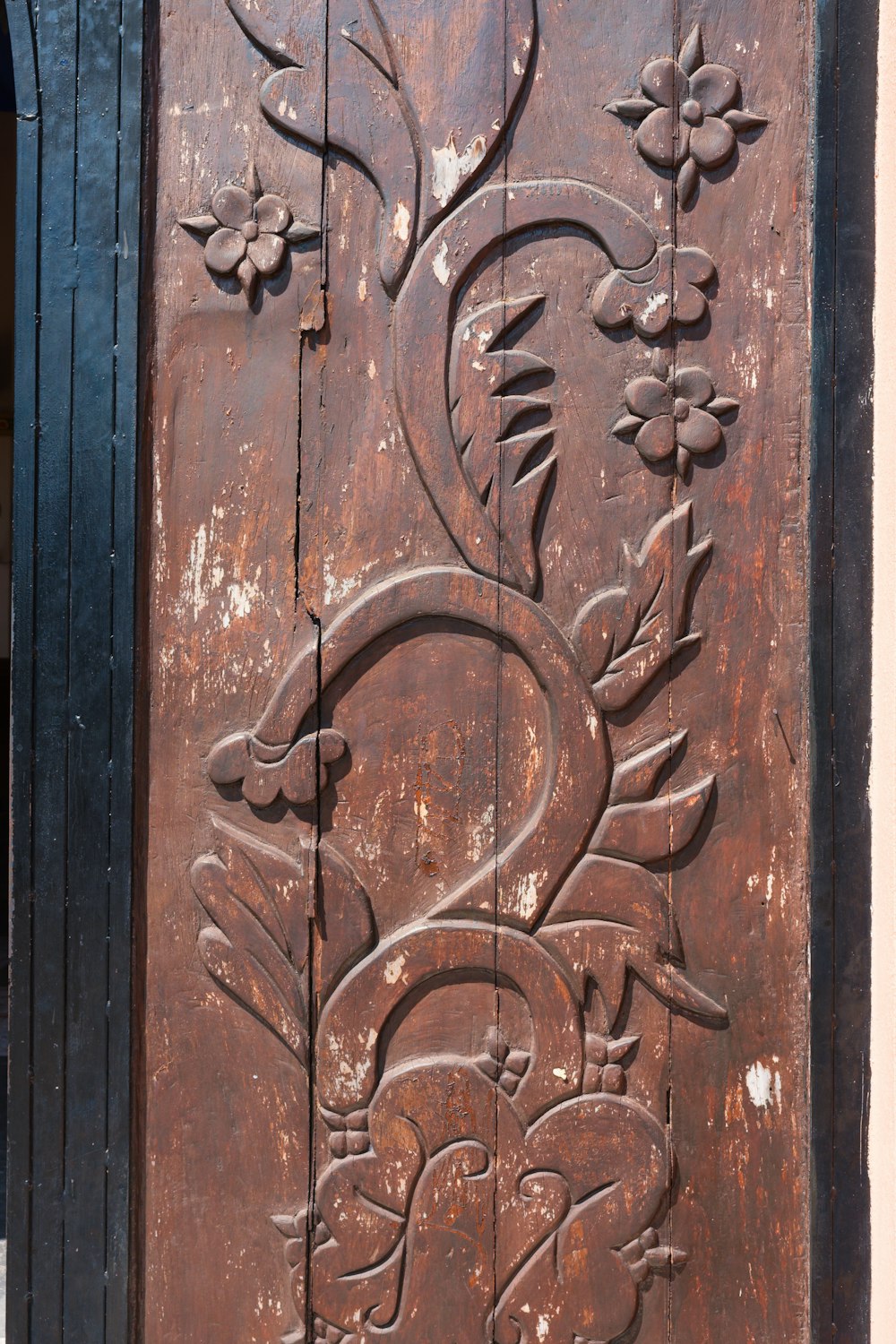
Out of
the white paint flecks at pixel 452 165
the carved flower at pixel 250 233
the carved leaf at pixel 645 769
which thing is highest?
the white paint flecks at pixel 452 165

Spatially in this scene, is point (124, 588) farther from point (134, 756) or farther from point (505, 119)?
point (505, 119)

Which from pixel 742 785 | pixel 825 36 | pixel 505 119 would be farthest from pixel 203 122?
pixel 742 785

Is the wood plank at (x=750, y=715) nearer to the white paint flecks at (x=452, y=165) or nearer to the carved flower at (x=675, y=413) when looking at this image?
the carved flower at (x=675, y=413)

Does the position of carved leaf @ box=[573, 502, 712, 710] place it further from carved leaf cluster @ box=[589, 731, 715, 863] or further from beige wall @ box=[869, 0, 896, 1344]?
beige wall @ box=[869, 0, 896, 1344]

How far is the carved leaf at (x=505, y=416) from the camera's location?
1240mm

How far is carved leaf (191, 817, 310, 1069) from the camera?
4.09 feet

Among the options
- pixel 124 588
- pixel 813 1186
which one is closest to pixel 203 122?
pixel 124 588

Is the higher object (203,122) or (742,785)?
(203,122)

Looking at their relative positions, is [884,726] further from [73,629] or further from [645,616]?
[73,629]

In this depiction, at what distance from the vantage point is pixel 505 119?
1.24 metres

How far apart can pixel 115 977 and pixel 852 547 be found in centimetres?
106

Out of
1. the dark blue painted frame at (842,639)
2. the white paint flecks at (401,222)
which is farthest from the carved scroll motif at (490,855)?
the dark blue painted frame at (842,639)

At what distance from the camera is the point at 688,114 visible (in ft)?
4.03

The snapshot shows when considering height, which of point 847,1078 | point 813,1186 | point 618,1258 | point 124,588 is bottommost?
point 618,1258
